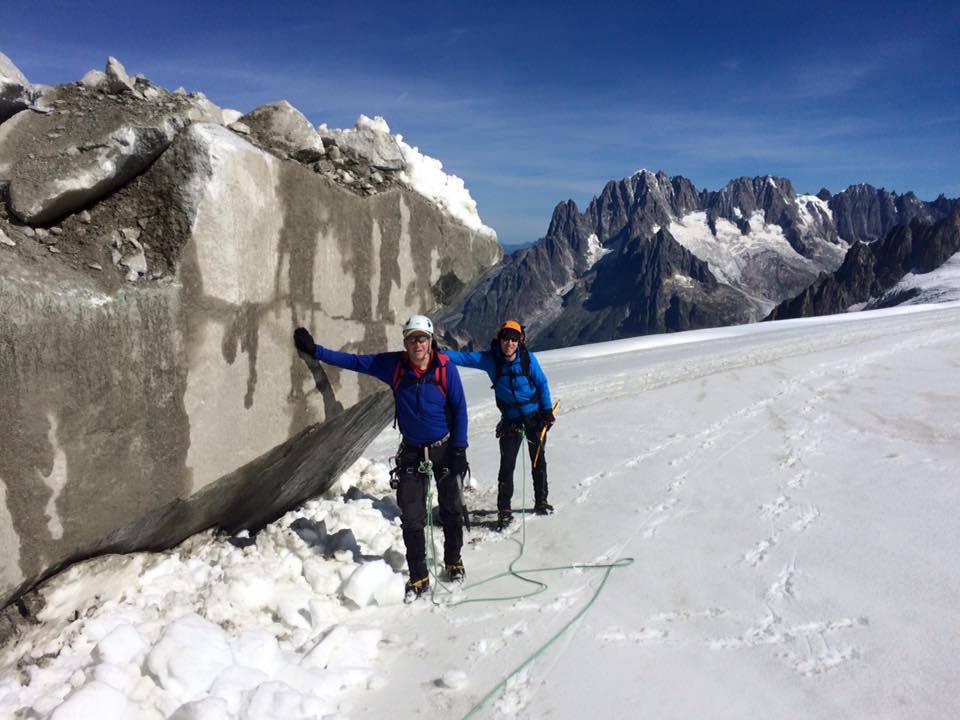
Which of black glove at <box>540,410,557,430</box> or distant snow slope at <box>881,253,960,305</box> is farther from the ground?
distant snow slope at <box>881,253,960,305</box>

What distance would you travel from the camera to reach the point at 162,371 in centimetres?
421

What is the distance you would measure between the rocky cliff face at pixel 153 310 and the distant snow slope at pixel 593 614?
1.80 ft

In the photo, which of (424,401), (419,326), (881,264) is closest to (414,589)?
(424,401)

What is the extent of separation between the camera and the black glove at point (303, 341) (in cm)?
505

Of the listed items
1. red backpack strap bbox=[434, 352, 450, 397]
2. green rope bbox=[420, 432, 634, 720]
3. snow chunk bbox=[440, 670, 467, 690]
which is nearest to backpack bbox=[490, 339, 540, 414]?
green rope bbox=[420, 432, 634, 720]

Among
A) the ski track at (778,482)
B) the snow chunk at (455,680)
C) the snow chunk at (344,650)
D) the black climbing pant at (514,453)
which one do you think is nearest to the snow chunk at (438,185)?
the black climbing pant at (514,453)

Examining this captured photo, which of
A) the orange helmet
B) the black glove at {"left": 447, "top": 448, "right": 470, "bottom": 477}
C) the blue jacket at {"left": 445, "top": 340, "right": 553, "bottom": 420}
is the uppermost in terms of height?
the orange helmet

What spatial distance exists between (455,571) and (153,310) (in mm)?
2960

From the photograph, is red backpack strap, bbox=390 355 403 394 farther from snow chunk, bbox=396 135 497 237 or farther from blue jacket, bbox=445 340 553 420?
snow chunk, bbox=396 135 497 237

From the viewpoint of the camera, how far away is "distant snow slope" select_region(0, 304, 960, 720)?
355cm

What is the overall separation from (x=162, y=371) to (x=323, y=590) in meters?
1.94

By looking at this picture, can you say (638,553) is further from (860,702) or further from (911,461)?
(911,461)

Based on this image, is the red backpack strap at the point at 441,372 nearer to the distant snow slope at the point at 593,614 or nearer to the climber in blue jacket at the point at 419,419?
the climber in blue jacket at the point at 419,419

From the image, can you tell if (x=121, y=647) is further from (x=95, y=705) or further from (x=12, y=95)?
(x=12, y=95)
